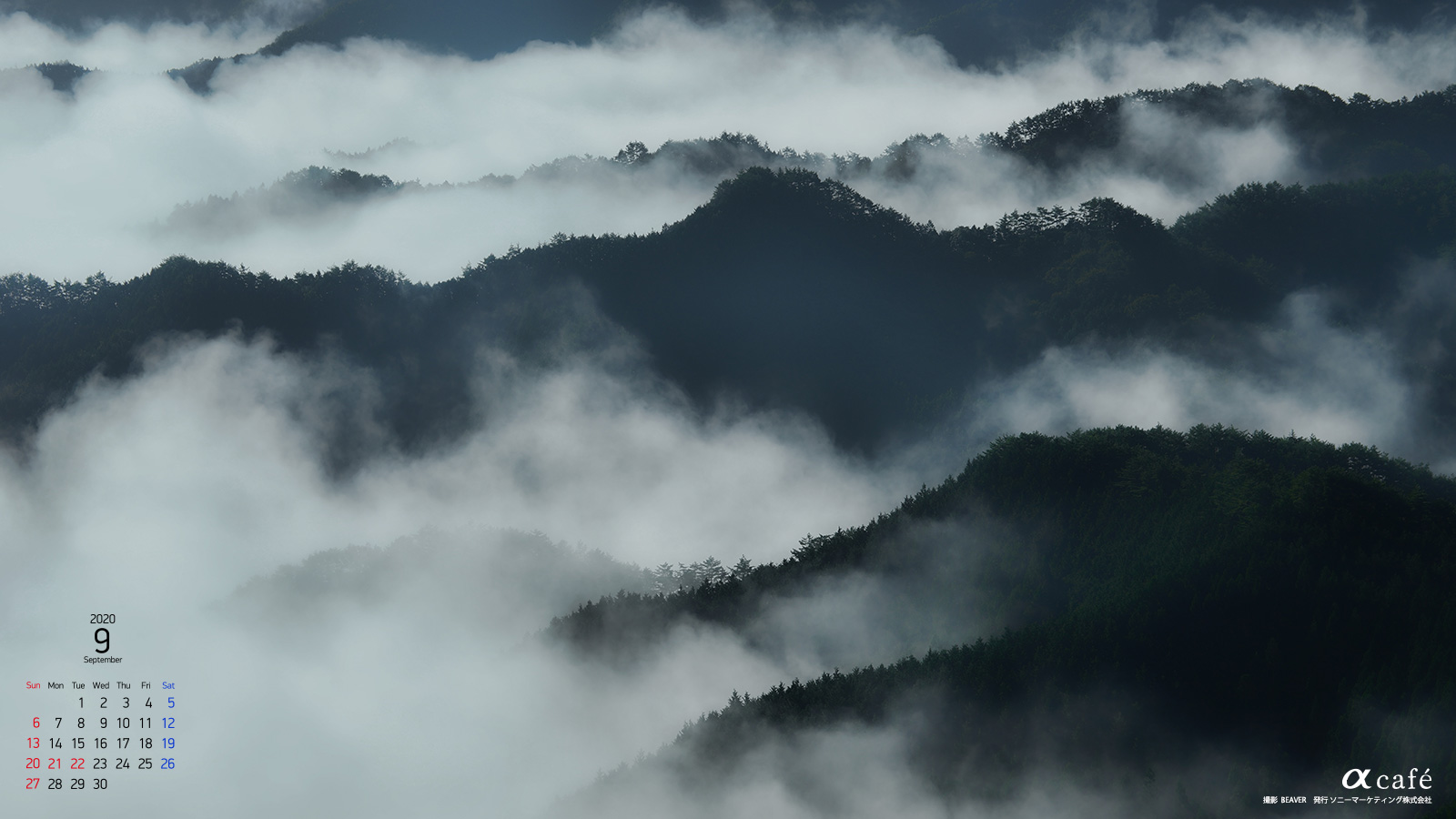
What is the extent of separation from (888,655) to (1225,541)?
19.5 m

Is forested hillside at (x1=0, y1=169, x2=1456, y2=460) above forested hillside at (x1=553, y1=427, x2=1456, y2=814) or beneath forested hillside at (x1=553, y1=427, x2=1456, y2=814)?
above

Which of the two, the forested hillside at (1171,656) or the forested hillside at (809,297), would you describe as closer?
the forested hillside at (1171,656)

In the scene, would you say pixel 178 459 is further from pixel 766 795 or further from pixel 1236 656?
pixel 1236 656

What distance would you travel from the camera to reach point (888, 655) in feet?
218
